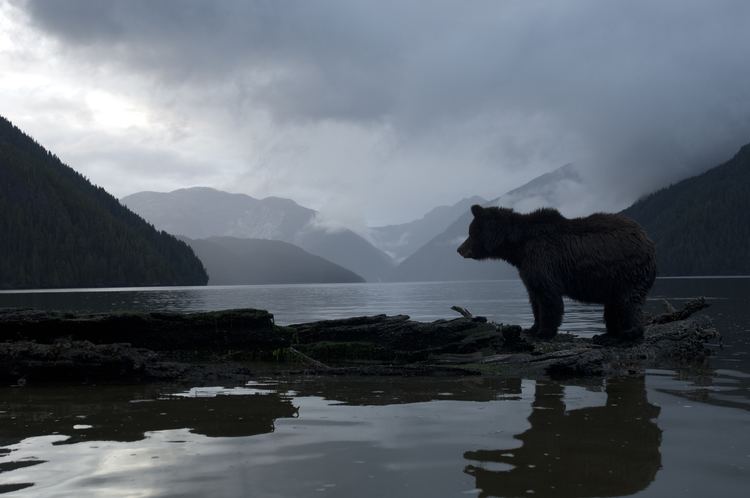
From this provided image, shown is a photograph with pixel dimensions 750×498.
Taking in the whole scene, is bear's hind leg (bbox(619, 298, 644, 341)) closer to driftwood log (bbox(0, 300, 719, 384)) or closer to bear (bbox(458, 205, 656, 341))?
bear (bbox(458, 205, 656, 341))

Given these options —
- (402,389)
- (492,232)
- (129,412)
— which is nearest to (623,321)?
(492,232)

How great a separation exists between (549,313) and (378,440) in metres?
7.82

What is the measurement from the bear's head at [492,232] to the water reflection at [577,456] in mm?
6261

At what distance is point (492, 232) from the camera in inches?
550

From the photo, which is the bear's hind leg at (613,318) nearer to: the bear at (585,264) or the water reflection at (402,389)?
the bear at (585,264)

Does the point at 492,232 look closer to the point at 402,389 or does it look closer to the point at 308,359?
the point at 308,359

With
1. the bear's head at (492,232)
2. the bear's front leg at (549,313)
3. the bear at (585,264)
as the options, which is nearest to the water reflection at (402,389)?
the bear's front leg at (549,313)

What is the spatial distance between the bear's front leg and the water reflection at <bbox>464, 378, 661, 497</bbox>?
5023 millimetres

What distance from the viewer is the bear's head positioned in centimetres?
1385

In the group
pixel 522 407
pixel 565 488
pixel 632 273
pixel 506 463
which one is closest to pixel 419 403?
pixel 522 407

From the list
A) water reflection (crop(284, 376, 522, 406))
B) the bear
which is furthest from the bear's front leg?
water reflection (crop(284, 376, 522, 406))

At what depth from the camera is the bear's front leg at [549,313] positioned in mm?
12945

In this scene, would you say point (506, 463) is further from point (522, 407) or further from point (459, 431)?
point (522, 407)

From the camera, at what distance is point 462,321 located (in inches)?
559
